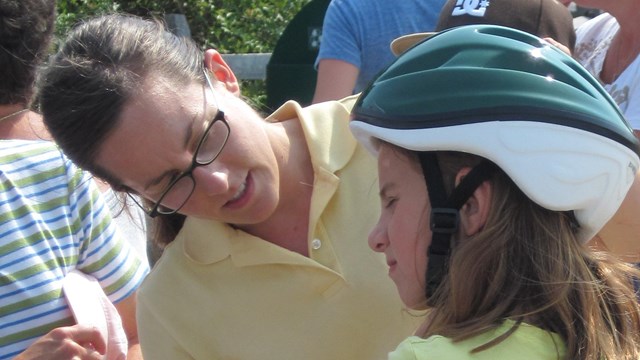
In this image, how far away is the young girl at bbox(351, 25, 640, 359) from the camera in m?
1.59

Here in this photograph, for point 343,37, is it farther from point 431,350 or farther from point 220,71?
point 431,350

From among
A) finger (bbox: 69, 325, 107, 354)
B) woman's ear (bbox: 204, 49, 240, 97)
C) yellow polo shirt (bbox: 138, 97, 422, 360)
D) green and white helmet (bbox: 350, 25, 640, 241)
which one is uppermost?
green and white helmet (bbox: 350, 25, 640, 241)

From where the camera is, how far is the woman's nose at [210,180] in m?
2.19

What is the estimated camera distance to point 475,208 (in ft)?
5.45

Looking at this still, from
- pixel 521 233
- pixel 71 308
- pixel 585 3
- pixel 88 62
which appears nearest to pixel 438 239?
pixel 521 233

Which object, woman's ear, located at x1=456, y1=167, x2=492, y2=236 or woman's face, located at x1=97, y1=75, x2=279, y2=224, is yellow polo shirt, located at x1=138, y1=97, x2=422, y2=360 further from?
woman's ear, located at x1=456, y1=167, x2=492, y2=236

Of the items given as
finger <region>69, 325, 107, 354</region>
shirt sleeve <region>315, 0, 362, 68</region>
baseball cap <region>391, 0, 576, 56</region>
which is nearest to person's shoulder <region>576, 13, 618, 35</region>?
shirt sleeve <region>315, 0, 362, 68</region>

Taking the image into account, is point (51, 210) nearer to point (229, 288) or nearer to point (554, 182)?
point (229, 288)

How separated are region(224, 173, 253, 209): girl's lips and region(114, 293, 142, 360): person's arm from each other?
0.65 metres

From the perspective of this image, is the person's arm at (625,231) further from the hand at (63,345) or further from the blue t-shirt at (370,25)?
the blue t-shirt at (370,25)

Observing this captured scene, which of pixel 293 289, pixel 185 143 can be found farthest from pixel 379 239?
pixel 185 143

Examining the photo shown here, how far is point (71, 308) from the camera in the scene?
2.47 meters

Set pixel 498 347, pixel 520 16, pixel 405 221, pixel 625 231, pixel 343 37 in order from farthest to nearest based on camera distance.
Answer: pixel 343 37 → pixel 520 16 → pixel 625 231 → pixel 405 221 → pixel 498 347

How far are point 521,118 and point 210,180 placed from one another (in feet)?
2.71
